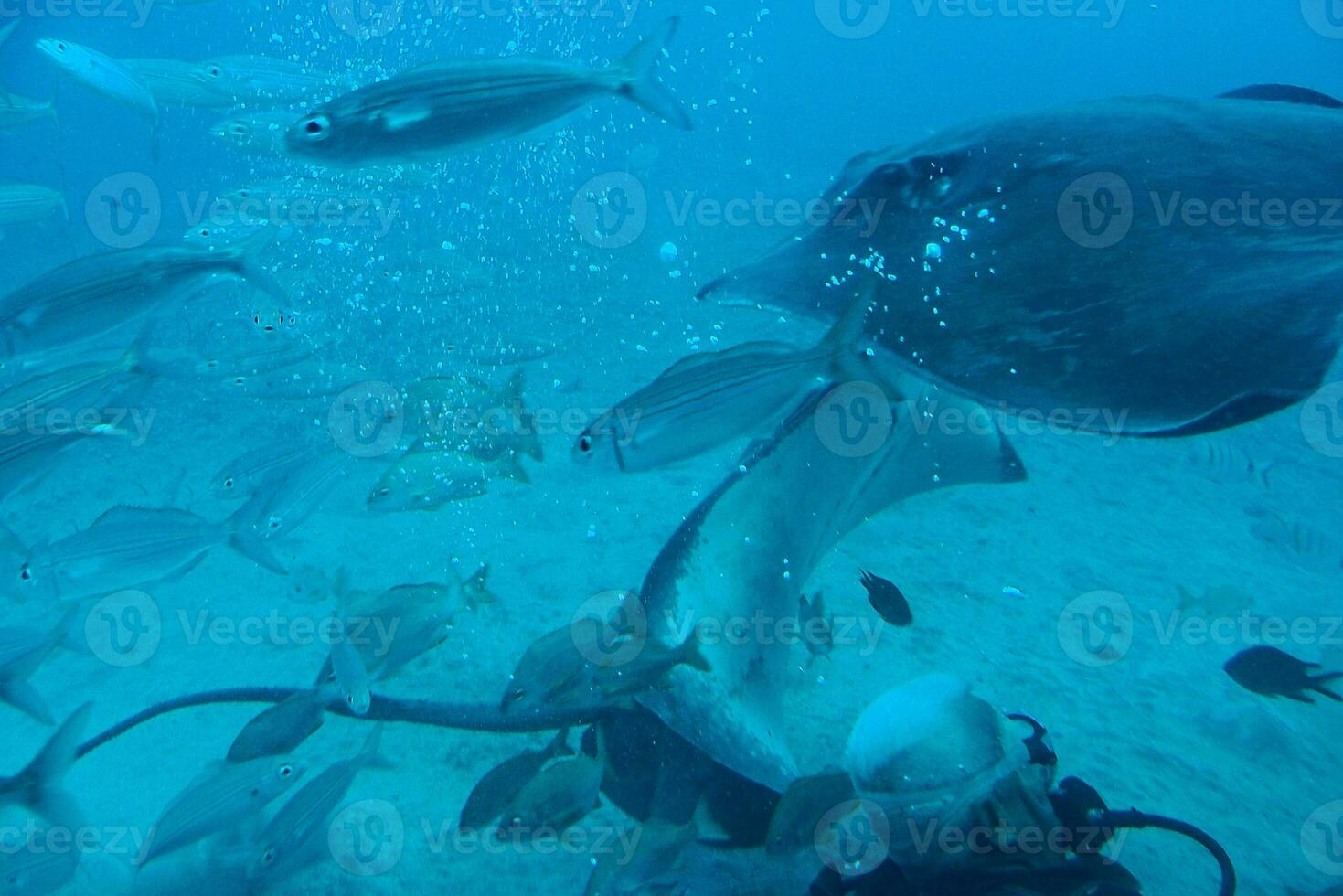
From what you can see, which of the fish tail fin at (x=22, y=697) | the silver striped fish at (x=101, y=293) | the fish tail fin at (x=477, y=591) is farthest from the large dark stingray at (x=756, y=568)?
the silver striped fish at (x=101, y=293)

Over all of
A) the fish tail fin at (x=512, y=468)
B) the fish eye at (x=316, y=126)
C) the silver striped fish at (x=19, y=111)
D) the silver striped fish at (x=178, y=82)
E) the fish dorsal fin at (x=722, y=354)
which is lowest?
the fish tail fin at (x=512, y=468)

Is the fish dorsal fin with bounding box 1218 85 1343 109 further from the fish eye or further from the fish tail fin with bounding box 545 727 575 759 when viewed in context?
the fish tail fin with bounding box 545 727 575 759

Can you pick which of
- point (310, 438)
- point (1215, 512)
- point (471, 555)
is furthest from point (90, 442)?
point (1215, 512)

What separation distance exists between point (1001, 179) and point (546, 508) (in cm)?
378

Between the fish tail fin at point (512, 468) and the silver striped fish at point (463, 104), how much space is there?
2.82 m

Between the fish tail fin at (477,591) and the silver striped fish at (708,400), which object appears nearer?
the silver striped fish at (708,400)

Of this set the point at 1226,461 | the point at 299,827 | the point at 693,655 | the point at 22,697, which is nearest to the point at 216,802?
the point at 299,827

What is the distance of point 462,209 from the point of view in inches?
804

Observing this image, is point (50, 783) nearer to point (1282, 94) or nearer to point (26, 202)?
point (26, 202)

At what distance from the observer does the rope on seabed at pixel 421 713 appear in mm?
2645

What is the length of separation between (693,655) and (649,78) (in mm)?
2334

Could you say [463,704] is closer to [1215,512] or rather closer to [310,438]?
[310,438]

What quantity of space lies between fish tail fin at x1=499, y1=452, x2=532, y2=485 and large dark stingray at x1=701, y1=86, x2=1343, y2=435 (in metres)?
2.97

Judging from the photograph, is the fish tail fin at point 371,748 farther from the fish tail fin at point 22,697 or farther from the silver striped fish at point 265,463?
the silver striped fish at point 265,463
